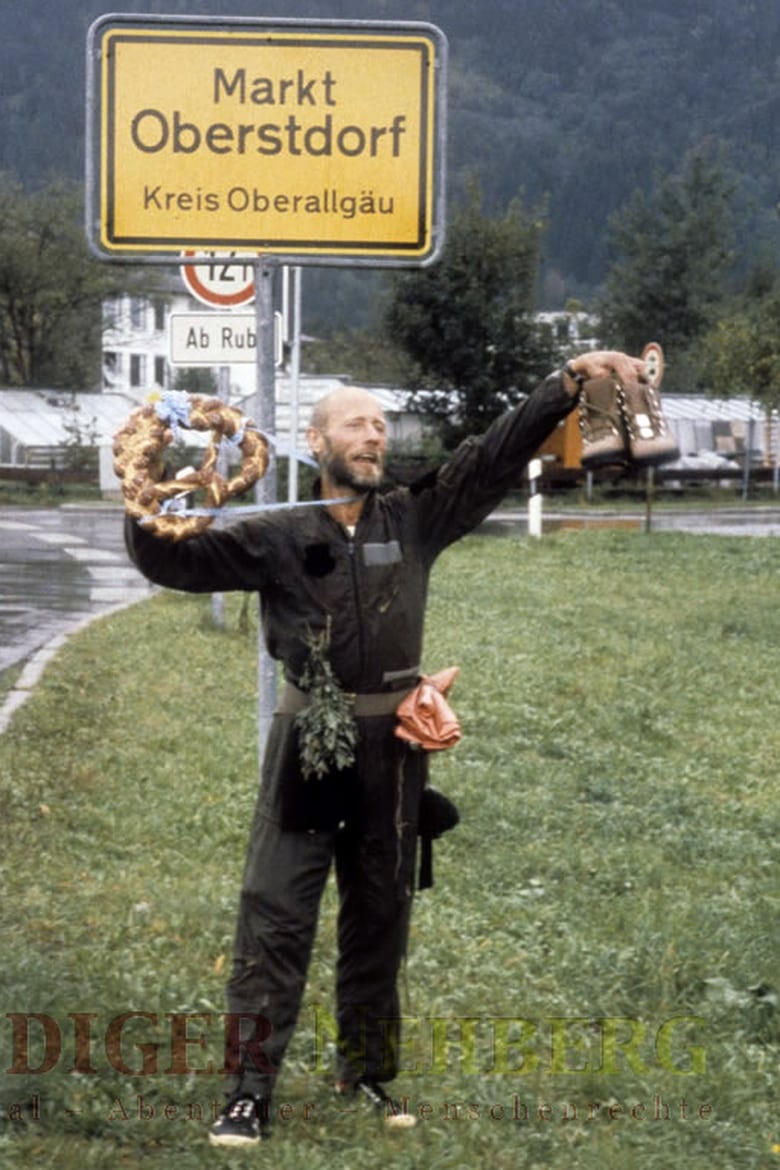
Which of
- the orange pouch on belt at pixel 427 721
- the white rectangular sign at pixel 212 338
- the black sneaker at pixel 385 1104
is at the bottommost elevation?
the black sneaker at pixel 385 1104

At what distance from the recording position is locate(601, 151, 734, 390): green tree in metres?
81.3

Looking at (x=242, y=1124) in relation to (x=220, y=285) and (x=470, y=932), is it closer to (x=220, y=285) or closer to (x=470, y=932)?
(x=470, y=932)

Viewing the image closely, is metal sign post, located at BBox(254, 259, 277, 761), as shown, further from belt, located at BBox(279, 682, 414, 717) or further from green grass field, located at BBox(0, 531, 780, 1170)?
green grass field, located at BBox(0, 531, 780, 1170)

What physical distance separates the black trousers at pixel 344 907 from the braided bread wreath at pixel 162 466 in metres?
0.61

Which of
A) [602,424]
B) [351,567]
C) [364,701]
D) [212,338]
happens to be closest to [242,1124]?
[364,701]

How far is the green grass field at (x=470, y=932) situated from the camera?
5094 mm

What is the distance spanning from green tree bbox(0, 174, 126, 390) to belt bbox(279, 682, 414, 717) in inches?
2412

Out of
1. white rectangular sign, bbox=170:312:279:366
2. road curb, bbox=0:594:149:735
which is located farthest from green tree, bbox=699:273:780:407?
white rectangular sign, bbox=170:312:279:366

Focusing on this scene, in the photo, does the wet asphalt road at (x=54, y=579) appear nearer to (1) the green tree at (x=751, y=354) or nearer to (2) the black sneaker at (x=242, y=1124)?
(1) the green tree at (x=751, y=354)

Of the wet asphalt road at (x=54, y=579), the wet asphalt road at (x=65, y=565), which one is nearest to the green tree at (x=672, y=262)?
the wet asphalt road at (x=65, y=565)

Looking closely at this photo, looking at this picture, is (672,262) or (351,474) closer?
(351,474)

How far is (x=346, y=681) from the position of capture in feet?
16.6

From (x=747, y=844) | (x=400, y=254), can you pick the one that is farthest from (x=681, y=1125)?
(x=747, y=844)

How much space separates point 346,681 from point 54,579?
53.9 feet
